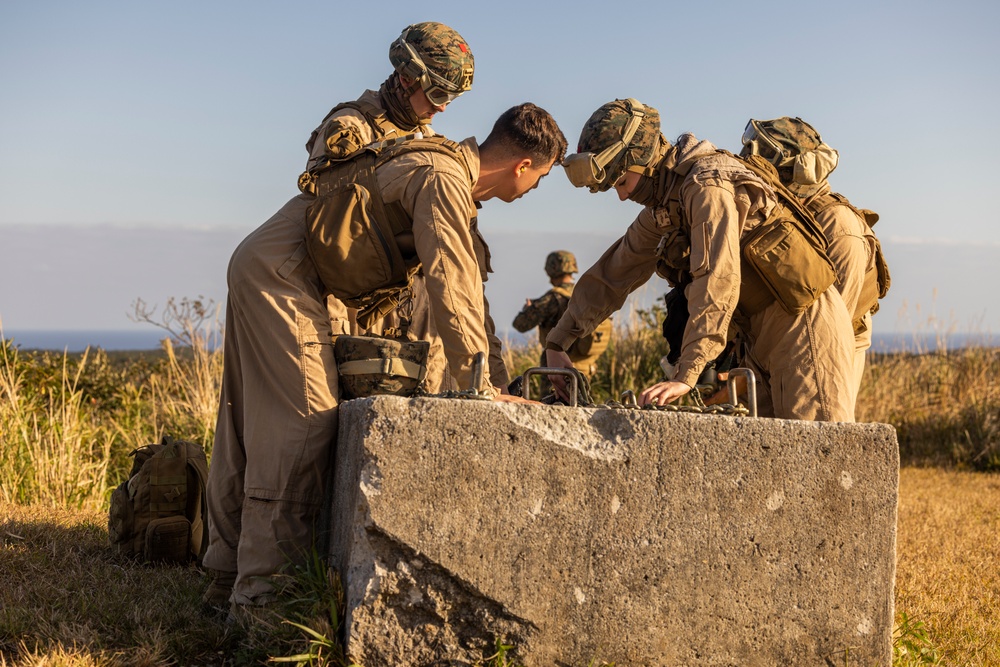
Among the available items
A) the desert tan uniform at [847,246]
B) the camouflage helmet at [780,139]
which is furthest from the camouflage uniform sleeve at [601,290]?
the desert tan uniform at [847,246]

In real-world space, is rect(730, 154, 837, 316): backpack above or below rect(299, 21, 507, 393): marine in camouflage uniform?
below

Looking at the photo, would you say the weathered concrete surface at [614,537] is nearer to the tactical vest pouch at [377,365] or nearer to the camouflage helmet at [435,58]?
the tactical vest pouch at [377,365]

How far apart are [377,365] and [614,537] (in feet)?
3.38

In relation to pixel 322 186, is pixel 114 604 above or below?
below

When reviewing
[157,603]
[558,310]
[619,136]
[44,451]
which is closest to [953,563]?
[619,136]

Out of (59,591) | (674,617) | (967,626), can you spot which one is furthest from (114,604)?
(967,626)

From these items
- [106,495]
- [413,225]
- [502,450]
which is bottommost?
[106,495]

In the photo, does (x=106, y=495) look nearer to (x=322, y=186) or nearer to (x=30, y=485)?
(x=30, y=485)

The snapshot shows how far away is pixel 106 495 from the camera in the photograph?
6.53m

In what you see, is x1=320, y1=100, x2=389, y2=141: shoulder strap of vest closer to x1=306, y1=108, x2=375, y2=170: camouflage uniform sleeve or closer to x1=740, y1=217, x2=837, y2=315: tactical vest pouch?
x1=306, y1=108, x2=375, y2=170: camouflage uniform sleeve

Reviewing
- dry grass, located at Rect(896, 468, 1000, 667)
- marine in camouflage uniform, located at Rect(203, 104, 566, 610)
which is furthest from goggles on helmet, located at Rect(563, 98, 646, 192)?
dry grass, located at Rect(896, 468, 1000, 667)

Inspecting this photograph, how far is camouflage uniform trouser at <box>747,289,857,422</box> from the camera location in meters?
3.92

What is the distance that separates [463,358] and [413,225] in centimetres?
50

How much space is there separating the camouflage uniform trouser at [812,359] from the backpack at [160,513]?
2.72 metres
